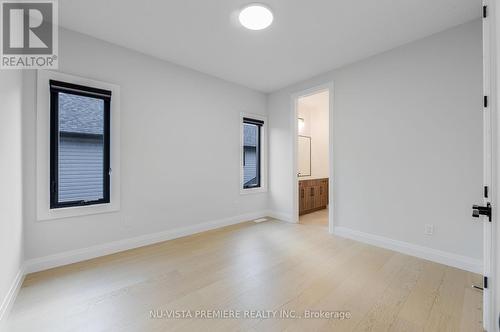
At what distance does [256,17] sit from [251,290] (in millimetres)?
2699

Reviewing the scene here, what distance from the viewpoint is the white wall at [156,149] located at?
249 cm

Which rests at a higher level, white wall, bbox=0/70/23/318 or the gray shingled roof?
the gray shingled roof

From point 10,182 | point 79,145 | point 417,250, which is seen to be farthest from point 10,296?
point 417,250

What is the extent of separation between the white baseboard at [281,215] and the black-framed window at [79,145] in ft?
9.97

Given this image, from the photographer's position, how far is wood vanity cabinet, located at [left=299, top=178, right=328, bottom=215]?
4875mm

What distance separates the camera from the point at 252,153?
4691mm

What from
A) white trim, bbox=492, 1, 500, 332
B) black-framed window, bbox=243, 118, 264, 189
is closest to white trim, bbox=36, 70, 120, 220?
black-framed window, bbox=243, 118, 264, 189

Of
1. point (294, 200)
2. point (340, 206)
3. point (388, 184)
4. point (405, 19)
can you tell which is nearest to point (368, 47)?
point (405, 19)

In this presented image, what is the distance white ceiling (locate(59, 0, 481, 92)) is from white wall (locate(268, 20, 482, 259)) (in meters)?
0.30

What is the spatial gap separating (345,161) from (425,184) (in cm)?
105

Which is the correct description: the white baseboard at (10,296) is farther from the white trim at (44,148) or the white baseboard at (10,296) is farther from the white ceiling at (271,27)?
the white ceiling at (271,27)

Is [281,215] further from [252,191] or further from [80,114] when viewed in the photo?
[80,114]

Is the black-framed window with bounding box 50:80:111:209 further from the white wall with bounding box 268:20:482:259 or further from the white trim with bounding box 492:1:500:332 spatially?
the white trim with bounding box 492:1:500:332

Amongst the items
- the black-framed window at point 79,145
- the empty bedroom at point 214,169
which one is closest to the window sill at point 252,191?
the empty bedroom at point 214,169
